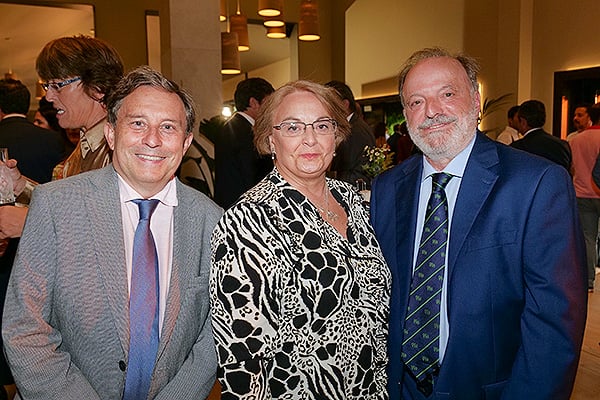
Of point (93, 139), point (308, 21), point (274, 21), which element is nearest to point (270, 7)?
point (274, 21)

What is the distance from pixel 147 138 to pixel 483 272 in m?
1.15

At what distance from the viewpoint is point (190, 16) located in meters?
5.95

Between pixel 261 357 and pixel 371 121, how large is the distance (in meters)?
11.8

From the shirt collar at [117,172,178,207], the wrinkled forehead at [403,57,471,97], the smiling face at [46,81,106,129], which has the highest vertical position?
the wrinkled forehead at [403,57,471,97]

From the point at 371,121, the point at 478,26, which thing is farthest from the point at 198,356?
the point at 371,121

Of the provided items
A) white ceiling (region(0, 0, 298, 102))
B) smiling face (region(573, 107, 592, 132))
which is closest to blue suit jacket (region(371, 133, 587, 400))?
smiling face (region(573, 107, 592, 132))

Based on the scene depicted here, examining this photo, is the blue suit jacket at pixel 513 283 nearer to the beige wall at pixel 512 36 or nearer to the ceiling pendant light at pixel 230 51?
the ceiling pendant light at pixel 230 51

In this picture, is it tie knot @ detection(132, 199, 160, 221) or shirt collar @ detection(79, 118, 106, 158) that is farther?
shirt collar @ detection(79, 118, 106, 158)

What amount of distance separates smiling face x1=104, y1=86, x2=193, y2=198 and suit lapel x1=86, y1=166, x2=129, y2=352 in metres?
0.10

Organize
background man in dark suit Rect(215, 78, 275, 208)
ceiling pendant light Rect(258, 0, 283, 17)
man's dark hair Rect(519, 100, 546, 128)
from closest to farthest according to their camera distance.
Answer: background man in dark suit Rect(215, 78, 275, 208), man's dark hair Rect(519, 100, 546, 128), ceiling pendant light Rect(258, 0, 283, 17)

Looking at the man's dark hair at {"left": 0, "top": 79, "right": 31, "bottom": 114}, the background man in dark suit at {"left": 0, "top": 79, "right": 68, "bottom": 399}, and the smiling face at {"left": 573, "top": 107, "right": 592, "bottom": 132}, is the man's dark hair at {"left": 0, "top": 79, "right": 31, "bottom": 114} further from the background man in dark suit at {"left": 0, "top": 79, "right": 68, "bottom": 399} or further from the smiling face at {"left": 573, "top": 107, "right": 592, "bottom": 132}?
the smiling face at {"left": 573, "top": 107, "right": 592, "bottom": 132}

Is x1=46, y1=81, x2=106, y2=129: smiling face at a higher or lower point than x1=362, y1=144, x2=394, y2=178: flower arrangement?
higher

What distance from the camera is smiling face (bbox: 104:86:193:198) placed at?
1.62m

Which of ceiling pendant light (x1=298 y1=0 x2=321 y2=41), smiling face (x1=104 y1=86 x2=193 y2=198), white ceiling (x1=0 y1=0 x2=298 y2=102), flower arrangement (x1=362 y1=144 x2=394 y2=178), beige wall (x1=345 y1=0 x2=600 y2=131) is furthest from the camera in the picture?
white ceiling (x1=0 y1=0 x2=298 y2=102)
